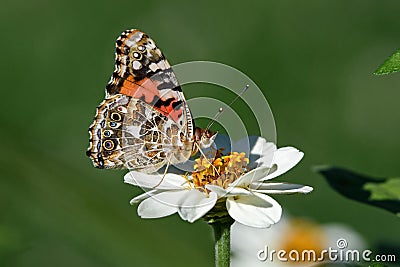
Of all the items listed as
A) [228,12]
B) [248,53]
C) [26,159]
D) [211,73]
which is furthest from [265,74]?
[26,159]

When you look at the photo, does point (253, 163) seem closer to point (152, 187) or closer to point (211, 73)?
point (152, 187)

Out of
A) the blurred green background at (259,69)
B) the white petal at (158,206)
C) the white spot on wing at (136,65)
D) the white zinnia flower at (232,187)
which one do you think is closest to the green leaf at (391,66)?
the white zinnia flower at (232,187)

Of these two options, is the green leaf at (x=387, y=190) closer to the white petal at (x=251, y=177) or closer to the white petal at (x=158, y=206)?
the white petal at (x=251, y=177)

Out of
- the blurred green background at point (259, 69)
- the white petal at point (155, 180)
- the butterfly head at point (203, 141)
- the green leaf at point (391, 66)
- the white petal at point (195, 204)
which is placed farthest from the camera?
the blurred green background at point (259, 69)

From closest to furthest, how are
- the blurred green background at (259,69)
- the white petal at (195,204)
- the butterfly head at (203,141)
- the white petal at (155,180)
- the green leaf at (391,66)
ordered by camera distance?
the green leaf at (391,66)
the white petal at (195,204)
the white petal at (155,180)
the butterfly head at (203,141)
the blurred green background at (259,69)

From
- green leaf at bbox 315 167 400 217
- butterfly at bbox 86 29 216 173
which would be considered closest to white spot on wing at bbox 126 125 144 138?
butterfly at bbox 86 29 216 173

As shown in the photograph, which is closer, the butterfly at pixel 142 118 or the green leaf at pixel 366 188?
the green leaf at pixel 366 188

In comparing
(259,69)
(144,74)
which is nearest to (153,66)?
(144,74)
